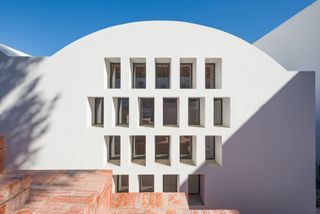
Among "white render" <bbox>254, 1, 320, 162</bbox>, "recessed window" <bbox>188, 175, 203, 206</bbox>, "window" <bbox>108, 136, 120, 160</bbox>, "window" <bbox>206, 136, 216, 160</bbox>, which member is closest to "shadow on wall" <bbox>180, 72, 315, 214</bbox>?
"recessed window" <bbox>188, 175, 203, 206</bbox>

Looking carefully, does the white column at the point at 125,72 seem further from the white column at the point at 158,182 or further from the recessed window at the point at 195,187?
the recessed window at the point at 195,187

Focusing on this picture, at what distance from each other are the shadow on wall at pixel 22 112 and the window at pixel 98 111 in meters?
1.34

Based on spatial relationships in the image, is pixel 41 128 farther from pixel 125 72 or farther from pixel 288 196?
pixel 288 196

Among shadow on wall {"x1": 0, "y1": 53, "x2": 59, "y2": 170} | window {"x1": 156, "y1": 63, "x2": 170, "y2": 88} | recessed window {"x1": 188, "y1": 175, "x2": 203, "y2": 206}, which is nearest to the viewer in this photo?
shadow on wall {"x1": 0, "y1": 53, "x2": 59, "y2": 170}

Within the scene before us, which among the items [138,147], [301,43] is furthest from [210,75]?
[301,43]

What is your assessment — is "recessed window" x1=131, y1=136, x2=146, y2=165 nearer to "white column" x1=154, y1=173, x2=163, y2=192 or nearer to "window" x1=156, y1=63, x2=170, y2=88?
"white column" x1=154, y1=173, x2=163, y2=192

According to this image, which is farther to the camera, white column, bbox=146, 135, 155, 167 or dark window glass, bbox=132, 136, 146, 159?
dark window glass, bbox=132, 136, 146, 159

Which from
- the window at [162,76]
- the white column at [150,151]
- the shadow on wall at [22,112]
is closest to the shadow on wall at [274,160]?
the white column at [150,151]

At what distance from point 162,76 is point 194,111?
1849mm

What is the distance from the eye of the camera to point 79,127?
19.3 ft

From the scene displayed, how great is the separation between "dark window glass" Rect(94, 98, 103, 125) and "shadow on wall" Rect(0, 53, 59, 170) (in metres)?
1.34

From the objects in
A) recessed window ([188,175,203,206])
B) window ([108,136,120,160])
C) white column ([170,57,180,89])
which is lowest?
recessed window ([188,175,203,206])

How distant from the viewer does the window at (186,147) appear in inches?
271

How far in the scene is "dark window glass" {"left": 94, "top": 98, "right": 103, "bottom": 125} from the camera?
675 centimetres
